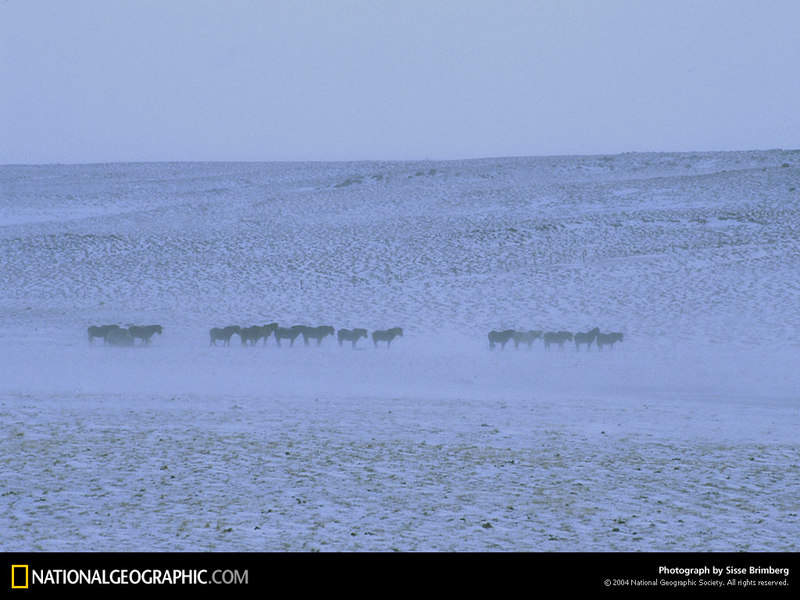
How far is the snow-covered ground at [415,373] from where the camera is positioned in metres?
7.47

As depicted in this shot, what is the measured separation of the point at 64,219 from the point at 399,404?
4265cm

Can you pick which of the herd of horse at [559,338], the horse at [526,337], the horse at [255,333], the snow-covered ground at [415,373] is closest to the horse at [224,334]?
the horse at [255,333]

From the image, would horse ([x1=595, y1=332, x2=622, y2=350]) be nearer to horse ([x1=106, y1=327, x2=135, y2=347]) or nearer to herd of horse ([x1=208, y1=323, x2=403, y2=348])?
herd of horse ([x1=208, y1=323, x2=403, y2=348])

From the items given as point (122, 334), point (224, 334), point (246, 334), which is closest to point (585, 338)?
point (246, 334)

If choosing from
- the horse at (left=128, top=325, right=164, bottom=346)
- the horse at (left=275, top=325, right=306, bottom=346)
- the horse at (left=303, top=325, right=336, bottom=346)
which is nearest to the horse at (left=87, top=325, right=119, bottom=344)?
the horse at (left=128, top=325, right=164, bottom=346)

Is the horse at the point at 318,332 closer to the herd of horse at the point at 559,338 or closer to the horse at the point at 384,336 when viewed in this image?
the horse at the point at 384,336

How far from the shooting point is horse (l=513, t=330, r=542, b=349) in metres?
23.2

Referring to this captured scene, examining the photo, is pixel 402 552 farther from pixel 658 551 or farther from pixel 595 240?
pixel 595 240

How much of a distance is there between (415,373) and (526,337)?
5563 millimetres

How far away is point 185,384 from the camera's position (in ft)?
54.4

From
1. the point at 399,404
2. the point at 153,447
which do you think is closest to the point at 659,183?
the point at 399,404
